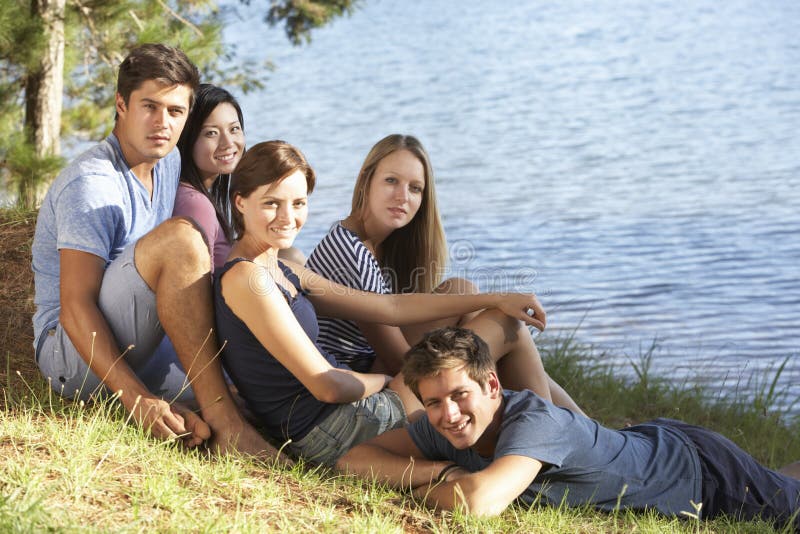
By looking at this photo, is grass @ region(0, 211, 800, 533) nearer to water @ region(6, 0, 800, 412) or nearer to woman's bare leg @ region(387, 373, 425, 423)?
woman's bare leg @ region(387, 373, 425, 423)

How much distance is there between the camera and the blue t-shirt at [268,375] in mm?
3477

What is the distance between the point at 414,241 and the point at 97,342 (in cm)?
163

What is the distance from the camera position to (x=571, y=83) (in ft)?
69.7

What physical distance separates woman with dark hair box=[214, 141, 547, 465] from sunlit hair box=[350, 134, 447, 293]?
2.65 ft

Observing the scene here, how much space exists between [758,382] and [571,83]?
15460 millimetres

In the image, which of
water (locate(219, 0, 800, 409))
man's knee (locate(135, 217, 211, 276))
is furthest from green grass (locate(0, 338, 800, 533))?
water (locate(219, 0, 800, 409))

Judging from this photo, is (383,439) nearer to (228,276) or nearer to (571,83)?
(228,276)

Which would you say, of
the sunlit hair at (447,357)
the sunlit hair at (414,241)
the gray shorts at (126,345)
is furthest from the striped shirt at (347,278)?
the sunlit hair at (447,357)

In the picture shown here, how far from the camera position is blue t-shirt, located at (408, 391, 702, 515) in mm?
3275

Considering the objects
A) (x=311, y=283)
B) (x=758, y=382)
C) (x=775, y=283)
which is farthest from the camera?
(x=775, y=283)

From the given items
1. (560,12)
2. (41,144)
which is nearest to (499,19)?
(560,12)

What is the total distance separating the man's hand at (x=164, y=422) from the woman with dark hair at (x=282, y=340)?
217 millimetres

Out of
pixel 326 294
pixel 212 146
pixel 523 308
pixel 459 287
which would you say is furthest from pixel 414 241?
pixel 212 146

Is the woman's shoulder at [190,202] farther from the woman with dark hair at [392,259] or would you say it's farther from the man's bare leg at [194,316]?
the man's bare leg at [194,316]
